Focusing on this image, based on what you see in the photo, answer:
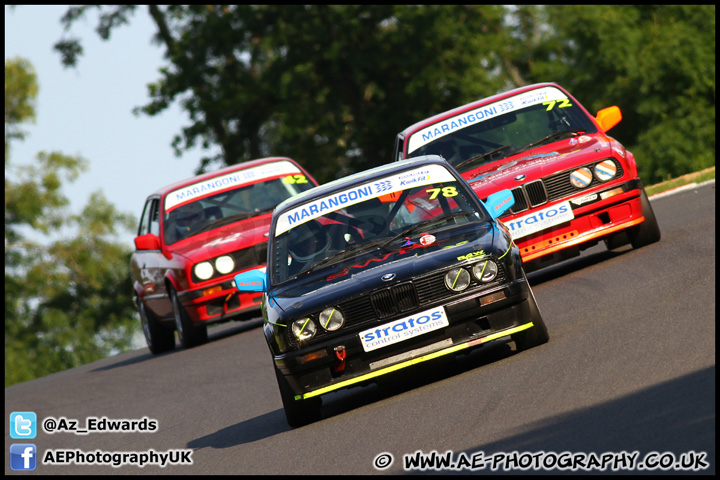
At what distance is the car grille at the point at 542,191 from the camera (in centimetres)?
1198

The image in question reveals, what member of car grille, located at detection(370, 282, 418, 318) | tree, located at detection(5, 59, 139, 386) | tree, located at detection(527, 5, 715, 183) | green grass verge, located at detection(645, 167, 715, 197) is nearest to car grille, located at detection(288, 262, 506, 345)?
car grille, located at detection(370, 282, 418, 318)

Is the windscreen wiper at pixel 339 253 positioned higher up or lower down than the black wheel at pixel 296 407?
higher up

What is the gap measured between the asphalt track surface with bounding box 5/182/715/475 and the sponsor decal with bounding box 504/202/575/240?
599 millimetres

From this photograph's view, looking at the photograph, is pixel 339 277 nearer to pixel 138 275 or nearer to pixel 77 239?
pixel 138 275

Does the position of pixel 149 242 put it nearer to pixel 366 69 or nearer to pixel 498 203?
pixel 498 203

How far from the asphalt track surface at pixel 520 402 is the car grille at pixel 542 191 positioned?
0.82m

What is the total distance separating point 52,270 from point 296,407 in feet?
147

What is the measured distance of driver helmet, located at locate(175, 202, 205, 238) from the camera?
1609cm

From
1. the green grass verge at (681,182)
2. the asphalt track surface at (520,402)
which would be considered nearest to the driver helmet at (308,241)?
the asphalt track surface at (520,402)

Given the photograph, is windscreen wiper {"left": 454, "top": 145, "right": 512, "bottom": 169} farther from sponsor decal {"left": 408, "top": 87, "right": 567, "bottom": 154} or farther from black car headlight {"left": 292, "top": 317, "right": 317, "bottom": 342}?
black car headlight {"left": 292, "top": 317, "right": 317, "bottom": 342}

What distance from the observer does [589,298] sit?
427 inches

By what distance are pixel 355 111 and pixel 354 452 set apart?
3195cm

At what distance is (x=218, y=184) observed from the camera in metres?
16.5

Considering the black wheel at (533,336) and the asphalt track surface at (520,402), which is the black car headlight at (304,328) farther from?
the black wheel at (533,336)
